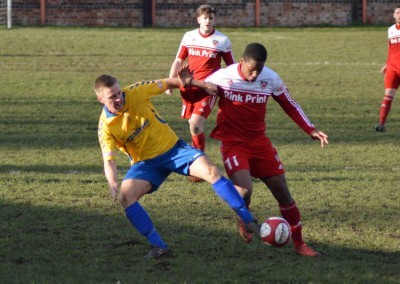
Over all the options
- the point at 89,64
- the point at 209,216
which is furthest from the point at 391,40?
the point at 89,64

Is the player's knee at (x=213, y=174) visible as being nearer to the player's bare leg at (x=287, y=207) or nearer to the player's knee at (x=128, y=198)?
the player's bare leg at (x=287, y=207)

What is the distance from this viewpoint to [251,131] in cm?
858

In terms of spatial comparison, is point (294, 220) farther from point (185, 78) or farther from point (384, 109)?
point (384, 109)

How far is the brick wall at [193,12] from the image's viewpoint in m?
35.9

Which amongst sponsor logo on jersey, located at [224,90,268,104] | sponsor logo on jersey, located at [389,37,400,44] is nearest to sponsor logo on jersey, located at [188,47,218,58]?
sponsor logo on jersey, located at [224,90,268,104]

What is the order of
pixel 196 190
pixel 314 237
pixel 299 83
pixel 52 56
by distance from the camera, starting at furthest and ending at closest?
pixel 52 56, pixel 299 83, pixel 196 190, pixel 314 237

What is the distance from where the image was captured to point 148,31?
34500 mm

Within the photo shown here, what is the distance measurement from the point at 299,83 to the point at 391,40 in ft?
21.1

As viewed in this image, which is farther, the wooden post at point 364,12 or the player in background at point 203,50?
the wooden post at point 364,12

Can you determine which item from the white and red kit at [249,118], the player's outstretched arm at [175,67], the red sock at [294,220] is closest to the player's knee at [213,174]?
the white and red kit at [249,118]

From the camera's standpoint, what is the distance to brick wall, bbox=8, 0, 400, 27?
35.9 meters

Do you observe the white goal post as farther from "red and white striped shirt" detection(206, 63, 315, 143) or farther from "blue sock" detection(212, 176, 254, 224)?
"blue sock" detection(212, 176, 254, 224)

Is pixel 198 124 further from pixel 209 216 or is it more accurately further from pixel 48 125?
pixel 48 125

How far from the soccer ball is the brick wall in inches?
1134
